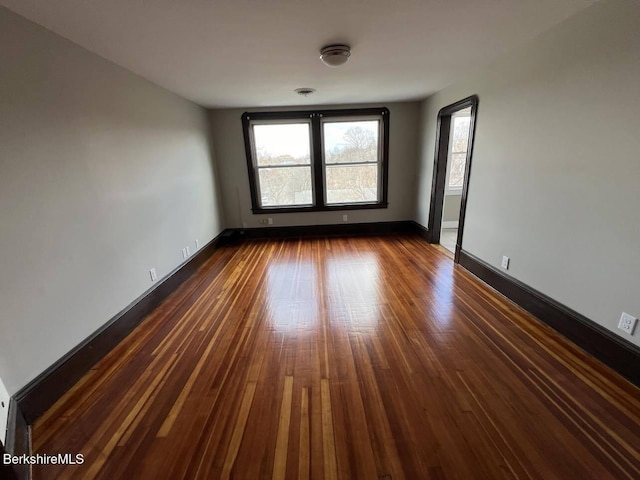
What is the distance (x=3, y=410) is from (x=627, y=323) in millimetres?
3426

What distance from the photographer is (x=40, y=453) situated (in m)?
1.32

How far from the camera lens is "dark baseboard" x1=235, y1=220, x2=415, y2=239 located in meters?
5.10

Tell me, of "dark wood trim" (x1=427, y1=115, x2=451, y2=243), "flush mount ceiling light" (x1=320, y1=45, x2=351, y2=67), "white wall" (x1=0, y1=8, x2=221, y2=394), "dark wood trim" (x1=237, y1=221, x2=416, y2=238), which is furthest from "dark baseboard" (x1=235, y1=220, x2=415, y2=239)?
"flush mount ceiling light" (x1=320, y1=45, x2=351, y2=67)

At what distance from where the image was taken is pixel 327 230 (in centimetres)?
513

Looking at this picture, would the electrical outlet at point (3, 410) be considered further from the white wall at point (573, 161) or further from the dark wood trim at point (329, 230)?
the dark wood trim at point (329, 230)

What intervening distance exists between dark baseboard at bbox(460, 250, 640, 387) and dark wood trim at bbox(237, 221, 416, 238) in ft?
7.88

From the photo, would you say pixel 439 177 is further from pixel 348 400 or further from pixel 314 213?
pixel 348 400

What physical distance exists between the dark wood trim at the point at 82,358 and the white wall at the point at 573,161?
353 centimetres

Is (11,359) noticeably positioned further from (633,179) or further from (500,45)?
(500,45)

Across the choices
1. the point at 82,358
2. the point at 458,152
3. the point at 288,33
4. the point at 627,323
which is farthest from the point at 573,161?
the point at 82,358

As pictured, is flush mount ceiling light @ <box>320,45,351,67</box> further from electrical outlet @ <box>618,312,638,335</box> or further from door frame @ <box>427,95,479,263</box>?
electrical outlet @ <box>618,312,638,335</box>

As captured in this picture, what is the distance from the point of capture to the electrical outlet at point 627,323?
161cm

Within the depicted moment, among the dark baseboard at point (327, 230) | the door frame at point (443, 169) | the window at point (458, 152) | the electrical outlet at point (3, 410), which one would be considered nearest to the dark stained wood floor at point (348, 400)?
the electrical outlet at point (3, 410)

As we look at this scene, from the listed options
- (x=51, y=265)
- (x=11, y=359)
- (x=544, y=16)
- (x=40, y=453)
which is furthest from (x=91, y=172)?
(x=544, y=16)
